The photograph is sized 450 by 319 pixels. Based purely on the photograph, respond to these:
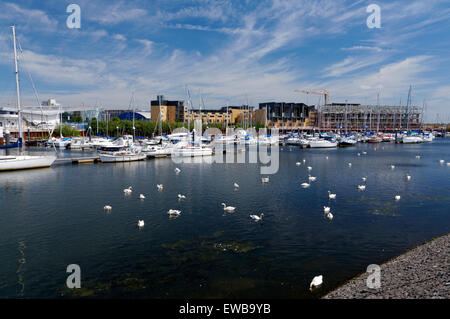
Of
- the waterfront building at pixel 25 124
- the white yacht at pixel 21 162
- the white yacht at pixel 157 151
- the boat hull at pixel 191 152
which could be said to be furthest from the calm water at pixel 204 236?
the waterfront building at pixel 25 124

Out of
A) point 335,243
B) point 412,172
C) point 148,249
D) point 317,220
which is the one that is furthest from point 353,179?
point 148,249

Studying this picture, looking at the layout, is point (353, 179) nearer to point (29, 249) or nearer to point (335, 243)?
point (335, 243)

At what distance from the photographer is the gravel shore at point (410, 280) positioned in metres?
11.8

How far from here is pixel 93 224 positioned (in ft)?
73.6

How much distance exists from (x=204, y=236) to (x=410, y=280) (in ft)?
37.3

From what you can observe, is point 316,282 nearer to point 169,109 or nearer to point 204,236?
point 204,236

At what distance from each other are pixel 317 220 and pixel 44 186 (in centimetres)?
3029

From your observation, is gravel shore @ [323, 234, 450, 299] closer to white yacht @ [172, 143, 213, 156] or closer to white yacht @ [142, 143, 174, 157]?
white yacht @ [172, 143, 213, 156]

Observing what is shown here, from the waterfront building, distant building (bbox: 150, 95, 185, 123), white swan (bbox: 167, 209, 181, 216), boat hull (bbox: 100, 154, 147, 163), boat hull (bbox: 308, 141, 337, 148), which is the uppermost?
distant building (bbox: 150, 95, 185, 123)

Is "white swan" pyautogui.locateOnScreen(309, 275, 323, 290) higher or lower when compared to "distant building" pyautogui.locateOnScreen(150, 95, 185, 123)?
lower

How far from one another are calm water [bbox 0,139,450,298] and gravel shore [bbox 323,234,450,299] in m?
1.09

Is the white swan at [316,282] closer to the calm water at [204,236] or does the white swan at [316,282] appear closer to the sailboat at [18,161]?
the calm water at [204,236]

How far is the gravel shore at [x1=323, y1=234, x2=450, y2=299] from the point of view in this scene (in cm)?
1177

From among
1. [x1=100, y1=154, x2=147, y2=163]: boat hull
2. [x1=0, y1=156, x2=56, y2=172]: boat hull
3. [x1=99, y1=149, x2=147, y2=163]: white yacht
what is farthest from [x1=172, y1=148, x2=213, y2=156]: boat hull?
[x1=0, y1=156, x2=56, y2=172]: boat hull
